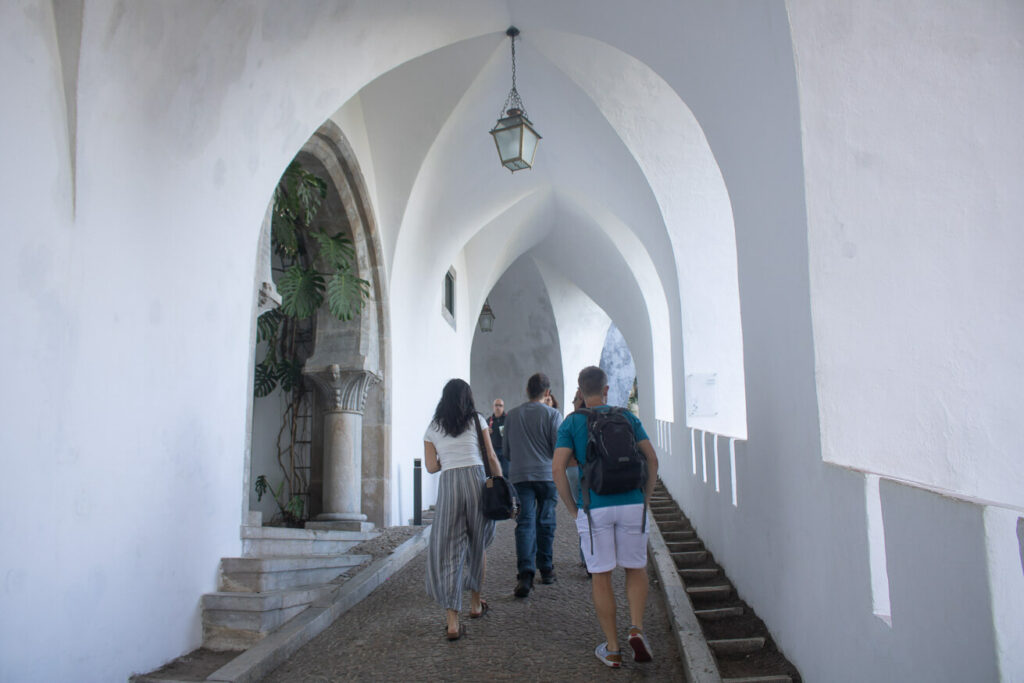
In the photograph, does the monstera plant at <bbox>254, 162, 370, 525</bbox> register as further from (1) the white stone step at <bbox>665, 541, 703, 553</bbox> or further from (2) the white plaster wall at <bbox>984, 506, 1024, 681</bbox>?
(2) the white plaster wall at <bbox>984, 506, 1024, 681</bbox>

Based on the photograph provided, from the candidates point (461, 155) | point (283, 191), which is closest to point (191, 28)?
point (283, 191)

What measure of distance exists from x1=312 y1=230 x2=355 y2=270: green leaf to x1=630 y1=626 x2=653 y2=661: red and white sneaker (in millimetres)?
4911

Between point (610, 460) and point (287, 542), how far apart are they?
272 cm

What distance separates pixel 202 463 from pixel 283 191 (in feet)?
10.3

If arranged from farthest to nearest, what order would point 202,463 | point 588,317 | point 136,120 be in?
point 588,317 < point 202,463 < point 136,120

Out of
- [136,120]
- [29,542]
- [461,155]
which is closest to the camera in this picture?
[29,542]

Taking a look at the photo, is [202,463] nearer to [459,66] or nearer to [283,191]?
[283,191]

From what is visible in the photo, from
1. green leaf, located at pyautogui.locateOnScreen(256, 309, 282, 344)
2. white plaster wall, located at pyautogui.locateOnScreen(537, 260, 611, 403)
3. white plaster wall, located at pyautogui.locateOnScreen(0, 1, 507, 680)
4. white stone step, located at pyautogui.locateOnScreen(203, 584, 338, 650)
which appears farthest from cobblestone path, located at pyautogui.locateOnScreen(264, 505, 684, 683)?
white plaster wall, located at pyautogui.locateOnScreen(537, 260, 611, 403)

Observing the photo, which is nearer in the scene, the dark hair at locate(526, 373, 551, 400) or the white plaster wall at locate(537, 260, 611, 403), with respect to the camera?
the dark hair at locate(526, 373, 551, 400)

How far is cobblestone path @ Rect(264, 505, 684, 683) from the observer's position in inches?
134

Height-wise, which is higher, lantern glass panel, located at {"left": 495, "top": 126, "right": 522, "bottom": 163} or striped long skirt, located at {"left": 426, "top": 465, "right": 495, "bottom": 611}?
lantern glass panel, located at {"left": 495, "top": 126, "right": 522, "bottom": 163}

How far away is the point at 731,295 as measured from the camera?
7.24 meters

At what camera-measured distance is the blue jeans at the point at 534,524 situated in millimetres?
4832

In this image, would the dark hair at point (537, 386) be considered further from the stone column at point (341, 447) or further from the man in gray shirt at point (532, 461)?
the stone column at point (341, 447)
